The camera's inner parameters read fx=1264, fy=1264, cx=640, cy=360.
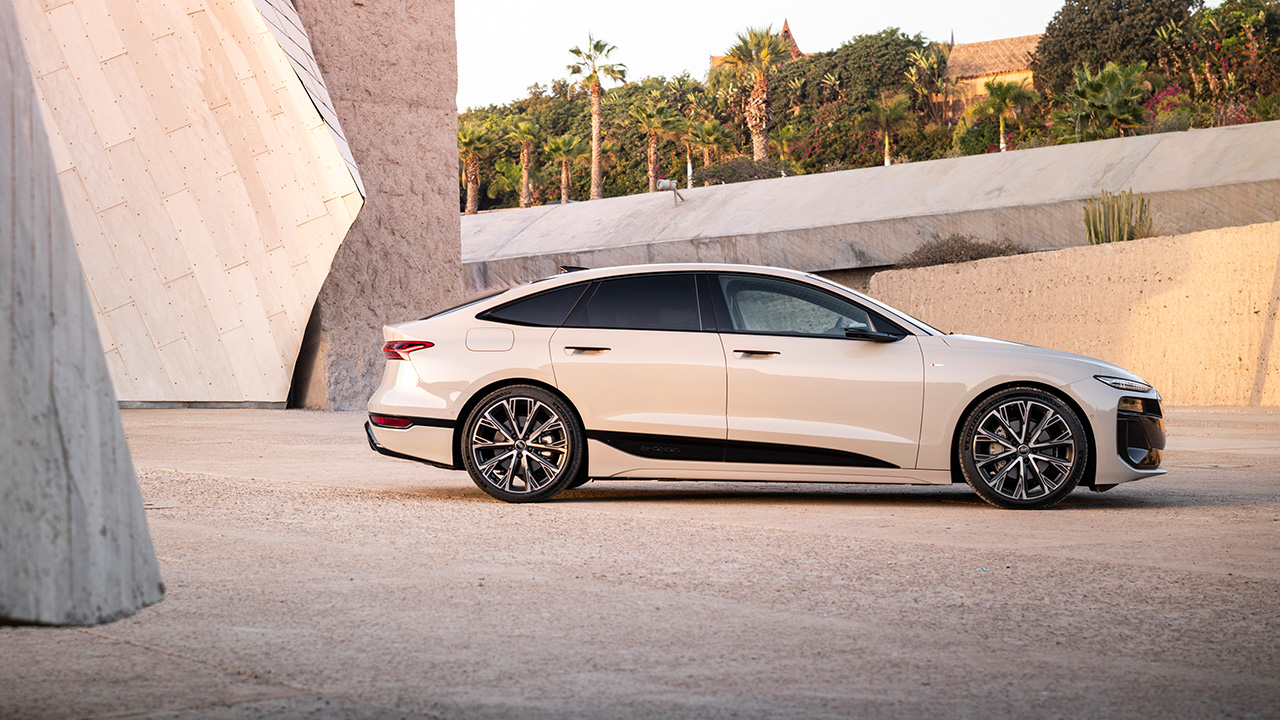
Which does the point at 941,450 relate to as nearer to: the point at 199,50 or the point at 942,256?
the point at 199,50

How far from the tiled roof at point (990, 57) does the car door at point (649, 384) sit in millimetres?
84405

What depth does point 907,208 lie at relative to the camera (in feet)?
82.5

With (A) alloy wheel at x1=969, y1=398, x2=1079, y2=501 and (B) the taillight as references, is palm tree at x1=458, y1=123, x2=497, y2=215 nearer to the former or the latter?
(B) the taillight

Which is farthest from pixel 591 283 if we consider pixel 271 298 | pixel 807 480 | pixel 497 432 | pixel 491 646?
pixel 271 298

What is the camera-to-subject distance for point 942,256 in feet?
78.3

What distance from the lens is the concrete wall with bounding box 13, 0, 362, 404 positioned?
16156mm

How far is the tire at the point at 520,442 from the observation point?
26.9 feet

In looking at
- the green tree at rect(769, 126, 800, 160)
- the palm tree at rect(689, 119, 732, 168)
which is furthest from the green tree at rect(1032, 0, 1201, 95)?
the palm tree at rect(689, 119, 732, 168)

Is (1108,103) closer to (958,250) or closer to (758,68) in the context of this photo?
(758,68)

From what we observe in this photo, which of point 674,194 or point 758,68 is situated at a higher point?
point 758,68

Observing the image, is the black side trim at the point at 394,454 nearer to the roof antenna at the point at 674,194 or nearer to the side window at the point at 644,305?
the side window at the point at 644,305

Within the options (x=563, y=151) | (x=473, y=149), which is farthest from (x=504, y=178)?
(x=563, y=151)

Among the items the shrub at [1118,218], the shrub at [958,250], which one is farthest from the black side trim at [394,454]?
the shrub at [958,250]

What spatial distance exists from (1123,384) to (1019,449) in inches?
32.2
